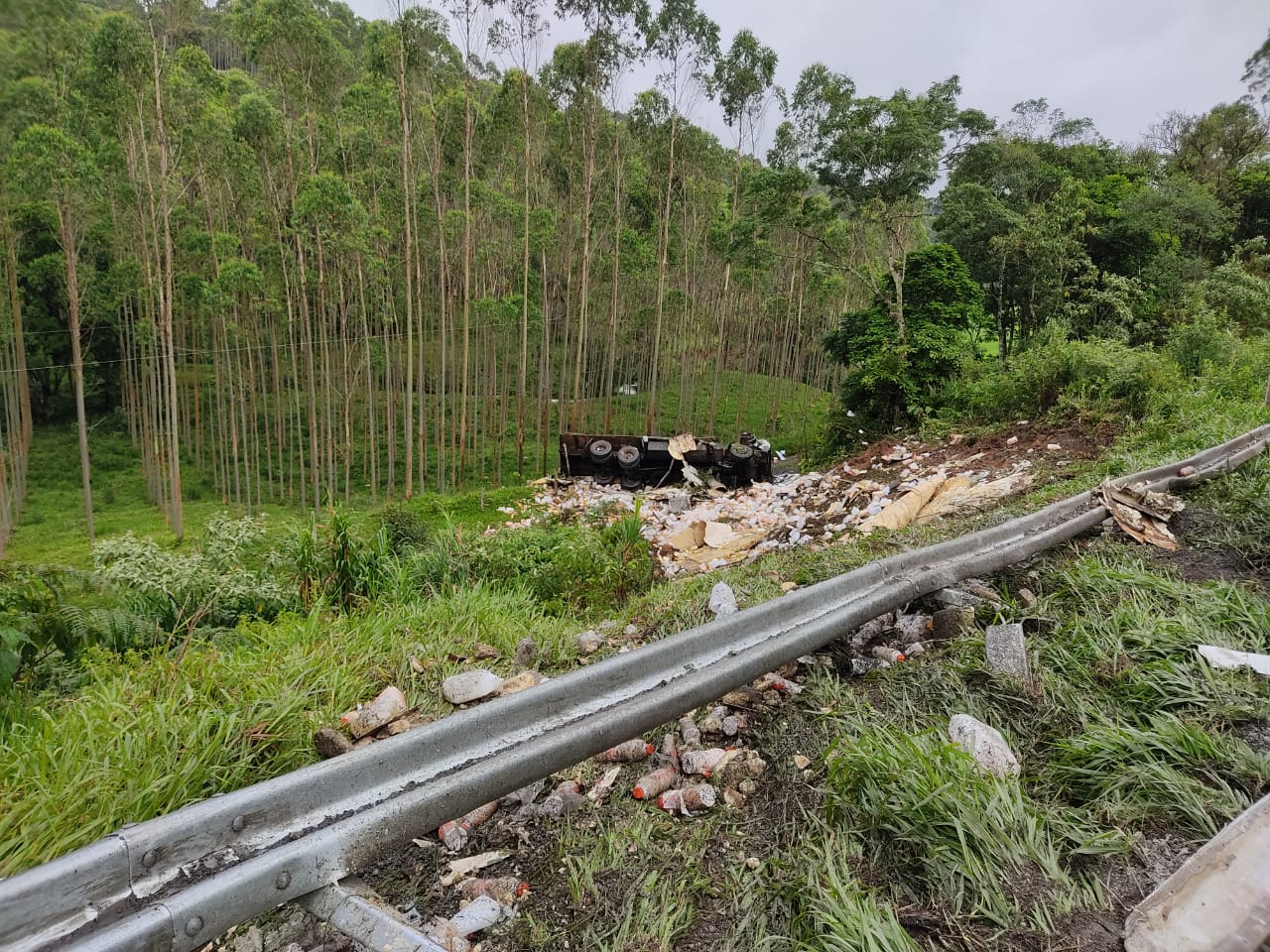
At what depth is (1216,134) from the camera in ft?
73.9

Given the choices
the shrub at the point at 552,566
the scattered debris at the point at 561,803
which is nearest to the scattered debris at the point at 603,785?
the scattered debris at the point at 561,803

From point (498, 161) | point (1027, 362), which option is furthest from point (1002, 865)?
point (498, 161)

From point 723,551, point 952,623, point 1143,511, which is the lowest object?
point 723,551

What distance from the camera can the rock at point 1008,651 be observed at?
6.50ft

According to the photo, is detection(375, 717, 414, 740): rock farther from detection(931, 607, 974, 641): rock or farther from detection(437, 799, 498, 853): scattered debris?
detection(931, 607, 974, 641): rock

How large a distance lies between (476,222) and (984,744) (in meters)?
20.8

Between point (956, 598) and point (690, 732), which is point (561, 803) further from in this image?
point (956, 598)

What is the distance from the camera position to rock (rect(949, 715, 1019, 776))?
1550 mm

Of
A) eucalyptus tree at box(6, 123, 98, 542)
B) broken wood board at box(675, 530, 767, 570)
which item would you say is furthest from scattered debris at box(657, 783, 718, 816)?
eucalyptus tree at box(6, 123, 98, 542)

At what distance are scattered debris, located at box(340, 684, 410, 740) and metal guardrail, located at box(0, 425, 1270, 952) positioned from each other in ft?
2.45

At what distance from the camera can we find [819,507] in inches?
328

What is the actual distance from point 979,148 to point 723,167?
852 cm

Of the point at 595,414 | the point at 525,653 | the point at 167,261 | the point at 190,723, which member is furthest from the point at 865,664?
the point at 595,414

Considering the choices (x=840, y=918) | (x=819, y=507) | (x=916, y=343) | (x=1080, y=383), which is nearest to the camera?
(x=840, y=918)
